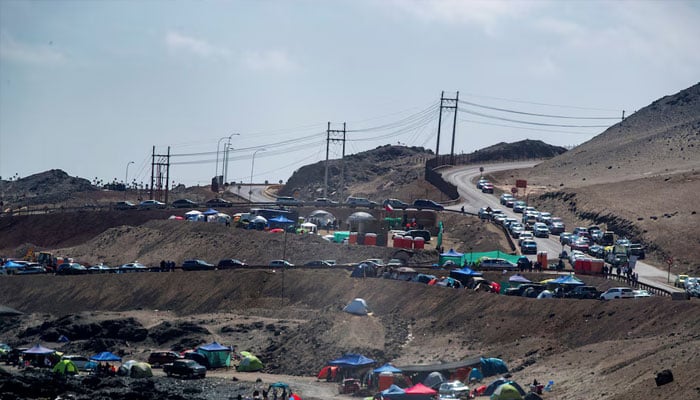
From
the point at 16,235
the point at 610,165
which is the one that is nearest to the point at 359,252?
the point at 16,235

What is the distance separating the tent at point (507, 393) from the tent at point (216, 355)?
19.5 m

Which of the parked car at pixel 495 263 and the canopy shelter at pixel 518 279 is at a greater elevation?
the parked car at pixel 495 263

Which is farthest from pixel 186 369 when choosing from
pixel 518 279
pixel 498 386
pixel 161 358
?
pixel 518 279

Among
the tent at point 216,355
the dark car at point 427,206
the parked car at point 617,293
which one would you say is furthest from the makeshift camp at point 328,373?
the dark car at point 427,206

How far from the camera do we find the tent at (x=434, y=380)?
171 ft

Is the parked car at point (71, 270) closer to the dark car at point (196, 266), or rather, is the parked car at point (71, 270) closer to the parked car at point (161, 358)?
the dark car at point (196, 266)

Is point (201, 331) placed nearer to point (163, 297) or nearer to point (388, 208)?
point (163, 297)

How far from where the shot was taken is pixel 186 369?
59281mm

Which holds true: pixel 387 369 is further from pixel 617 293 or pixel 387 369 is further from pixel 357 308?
pixel 617 293

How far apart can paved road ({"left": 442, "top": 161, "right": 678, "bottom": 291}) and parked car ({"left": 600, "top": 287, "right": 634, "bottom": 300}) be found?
693cm

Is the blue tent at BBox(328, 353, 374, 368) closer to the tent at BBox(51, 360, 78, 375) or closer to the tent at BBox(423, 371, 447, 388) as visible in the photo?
the tent at BBox(423, 371, 447, 388)

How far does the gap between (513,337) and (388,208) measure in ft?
150

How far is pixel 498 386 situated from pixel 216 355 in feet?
62.2

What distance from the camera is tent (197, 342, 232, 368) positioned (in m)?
61.9
